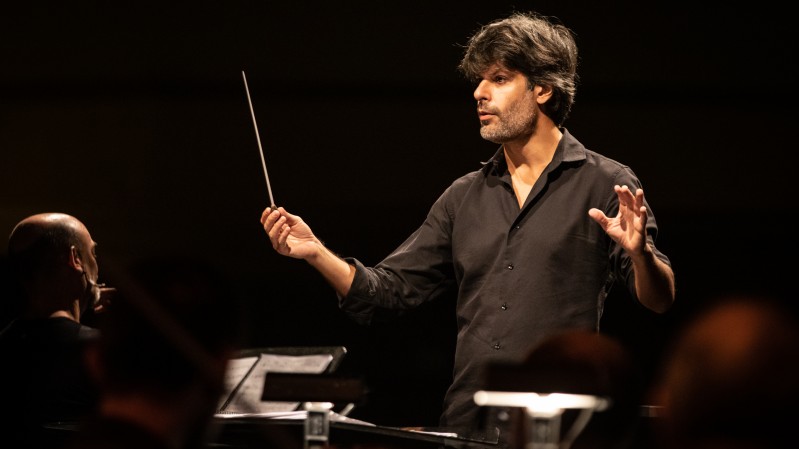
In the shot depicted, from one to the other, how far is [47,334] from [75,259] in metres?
0.27

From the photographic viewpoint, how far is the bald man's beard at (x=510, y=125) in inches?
112

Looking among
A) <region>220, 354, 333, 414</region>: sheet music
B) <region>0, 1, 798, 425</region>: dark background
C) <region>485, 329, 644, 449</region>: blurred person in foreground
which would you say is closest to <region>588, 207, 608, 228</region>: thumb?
<region>220, 354, 333, 414</region>: sheet music

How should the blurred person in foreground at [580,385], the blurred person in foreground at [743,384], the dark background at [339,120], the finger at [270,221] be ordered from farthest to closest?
1. the dark background at [339,120]
2. the finger at [270,221]
3. the blurred person in foreground at [580,385]
4. the blurred person in foreground at [743,384]

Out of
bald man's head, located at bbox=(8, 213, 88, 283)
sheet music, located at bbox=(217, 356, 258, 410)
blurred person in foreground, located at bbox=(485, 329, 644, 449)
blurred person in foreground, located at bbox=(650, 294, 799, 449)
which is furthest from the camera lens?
bald man's head, located at bbox=(8, 213, 88, 283)

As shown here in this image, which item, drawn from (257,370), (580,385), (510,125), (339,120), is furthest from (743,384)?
(339,120)

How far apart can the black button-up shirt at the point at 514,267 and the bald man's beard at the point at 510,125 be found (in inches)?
4.0

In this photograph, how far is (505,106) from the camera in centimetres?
286

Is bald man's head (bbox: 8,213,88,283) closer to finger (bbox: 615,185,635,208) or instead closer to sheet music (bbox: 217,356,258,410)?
sheet music (bbox: 217,356,258,410)

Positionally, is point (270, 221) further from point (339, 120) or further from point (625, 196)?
point (339, 120)

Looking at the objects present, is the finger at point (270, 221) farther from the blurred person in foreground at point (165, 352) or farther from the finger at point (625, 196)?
the blurred person in foreground at point (165, 352)

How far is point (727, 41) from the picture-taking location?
438cm

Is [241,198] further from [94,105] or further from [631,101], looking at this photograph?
[631,101]

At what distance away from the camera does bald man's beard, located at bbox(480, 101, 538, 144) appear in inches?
112

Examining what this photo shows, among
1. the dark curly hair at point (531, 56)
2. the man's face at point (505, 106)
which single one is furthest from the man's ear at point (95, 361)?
the dark curly hair at point (531, 56)
